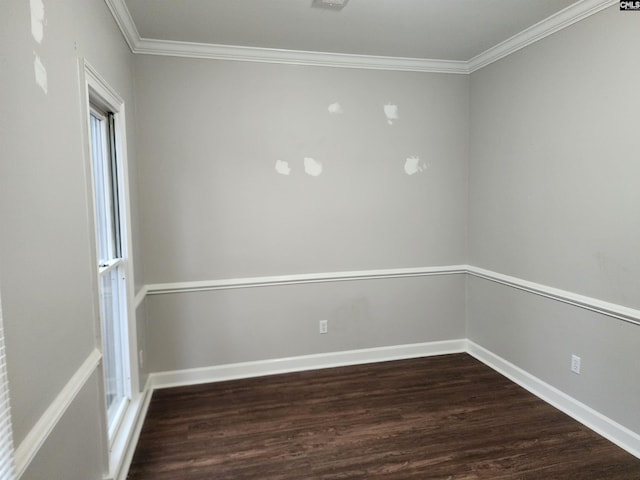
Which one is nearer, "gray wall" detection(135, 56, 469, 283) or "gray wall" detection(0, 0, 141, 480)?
"gray wall" detection(0, 0, 141, 480)

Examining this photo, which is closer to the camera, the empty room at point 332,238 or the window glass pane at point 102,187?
the empty room at point 332,238

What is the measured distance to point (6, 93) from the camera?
1.01 meters

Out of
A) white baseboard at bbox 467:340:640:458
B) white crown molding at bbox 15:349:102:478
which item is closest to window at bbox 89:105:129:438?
white crown molding at bbox 15:349:102:478

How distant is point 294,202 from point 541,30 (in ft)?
7.10

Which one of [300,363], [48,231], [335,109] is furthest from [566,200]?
[48,231]

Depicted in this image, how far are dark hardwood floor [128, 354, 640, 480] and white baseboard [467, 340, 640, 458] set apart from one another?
0.06 meters

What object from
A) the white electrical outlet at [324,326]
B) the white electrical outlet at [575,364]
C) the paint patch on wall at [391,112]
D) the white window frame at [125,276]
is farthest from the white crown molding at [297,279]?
the paint patch on wall at [391,112]

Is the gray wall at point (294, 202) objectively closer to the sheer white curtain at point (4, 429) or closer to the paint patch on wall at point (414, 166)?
the paint patch on wall at point (414, 166)

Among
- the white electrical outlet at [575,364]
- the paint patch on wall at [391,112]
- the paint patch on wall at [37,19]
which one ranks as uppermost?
the paint patch on wall at [391,112]

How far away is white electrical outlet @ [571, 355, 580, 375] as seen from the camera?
257 centimetres

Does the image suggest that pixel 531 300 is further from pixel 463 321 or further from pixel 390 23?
pixel 390 23

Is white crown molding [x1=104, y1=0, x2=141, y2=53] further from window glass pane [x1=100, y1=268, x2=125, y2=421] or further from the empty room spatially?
window glass pane [x1=100, y1=268, x2=125, y2=421]

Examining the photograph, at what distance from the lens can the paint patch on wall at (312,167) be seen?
10.7ft

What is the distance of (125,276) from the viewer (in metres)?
2.45
